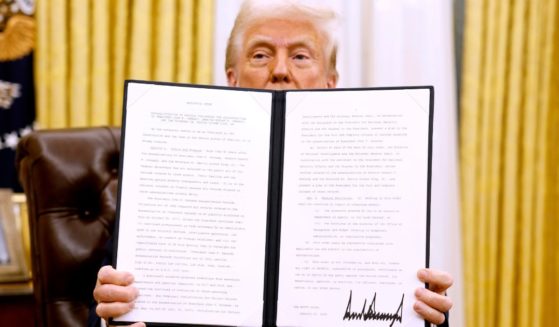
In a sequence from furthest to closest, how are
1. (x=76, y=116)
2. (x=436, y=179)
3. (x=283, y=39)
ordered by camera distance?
(x=436, y=179) < (x=76, y=116) < (x=283, y=39)

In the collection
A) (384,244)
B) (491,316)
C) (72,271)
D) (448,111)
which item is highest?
(448,111)

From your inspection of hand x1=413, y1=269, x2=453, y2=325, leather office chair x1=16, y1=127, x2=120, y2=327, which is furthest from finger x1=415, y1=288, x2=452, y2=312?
leather office chair x1=16, y1=127, x2=120, y2=327

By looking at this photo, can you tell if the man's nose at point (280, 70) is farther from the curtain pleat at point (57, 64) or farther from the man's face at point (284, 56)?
the curtain pleat at point (57, 64)

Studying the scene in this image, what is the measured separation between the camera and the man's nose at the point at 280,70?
5.63ft

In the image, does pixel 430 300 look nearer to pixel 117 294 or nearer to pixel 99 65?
pixel 117 294

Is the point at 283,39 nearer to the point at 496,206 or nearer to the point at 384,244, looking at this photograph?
the point at 384,244

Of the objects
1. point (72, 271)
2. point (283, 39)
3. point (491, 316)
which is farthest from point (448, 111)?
point (72, 271)

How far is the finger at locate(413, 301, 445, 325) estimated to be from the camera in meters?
1.28

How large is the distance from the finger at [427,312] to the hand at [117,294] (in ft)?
1.65

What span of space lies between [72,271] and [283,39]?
2.58 feet

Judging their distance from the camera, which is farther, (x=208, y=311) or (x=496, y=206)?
(x=496, y=206)

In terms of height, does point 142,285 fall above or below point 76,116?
below

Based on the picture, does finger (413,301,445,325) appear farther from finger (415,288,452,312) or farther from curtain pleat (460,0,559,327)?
curtain pleat (460,0,559,327)

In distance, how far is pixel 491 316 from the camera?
2496 mm
